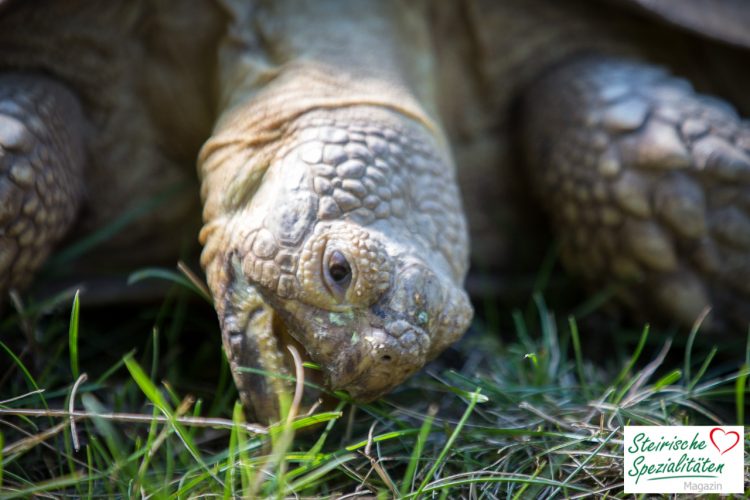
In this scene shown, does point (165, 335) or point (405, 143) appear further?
point (165, 335)

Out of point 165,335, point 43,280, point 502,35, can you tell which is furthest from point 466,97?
point 43,280

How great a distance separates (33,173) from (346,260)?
64 cm

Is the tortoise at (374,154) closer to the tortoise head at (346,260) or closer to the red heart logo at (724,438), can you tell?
the tortoise head at (346,260)

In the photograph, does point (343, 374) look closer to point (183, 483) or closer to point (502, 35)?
point (183, 483)

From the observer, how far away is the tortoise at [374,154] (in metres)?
1.15

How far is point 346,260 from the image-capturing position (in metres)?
1.12

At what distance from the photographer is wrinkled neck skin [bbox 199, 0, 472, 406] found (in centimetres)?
112

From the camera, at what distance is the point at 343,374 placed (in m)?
1.13

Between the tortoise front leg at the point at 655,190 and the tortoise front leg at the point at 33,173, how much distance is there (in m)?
1.04

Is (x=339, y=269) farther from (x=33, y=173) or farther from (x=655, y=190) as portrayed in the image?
(x=655, y=190)

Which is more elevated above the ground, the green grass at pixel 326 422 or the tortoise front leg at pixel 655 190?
the tortoise front leg at pixel 655 190

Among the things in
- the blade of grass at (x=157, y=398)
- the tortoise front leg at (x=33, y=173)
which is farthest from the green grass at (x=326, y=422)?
the tortoise front leg at (x=33, y=173)

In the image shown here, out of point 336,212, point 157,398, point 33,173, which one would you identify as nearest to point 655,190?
point 336,212

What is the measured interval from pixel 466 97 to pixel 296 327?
973mm
